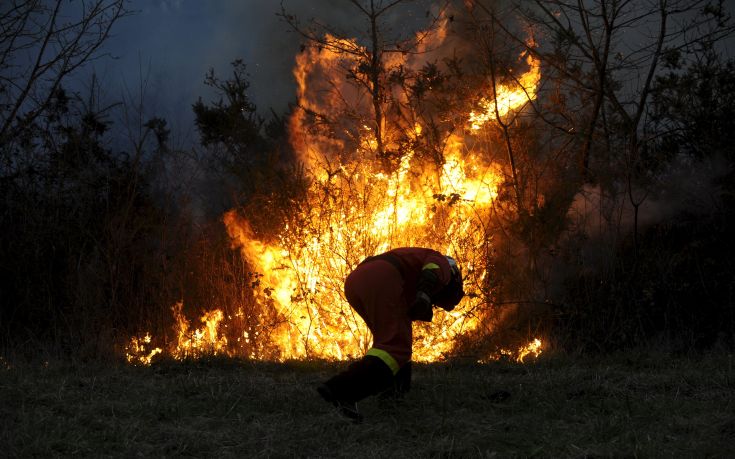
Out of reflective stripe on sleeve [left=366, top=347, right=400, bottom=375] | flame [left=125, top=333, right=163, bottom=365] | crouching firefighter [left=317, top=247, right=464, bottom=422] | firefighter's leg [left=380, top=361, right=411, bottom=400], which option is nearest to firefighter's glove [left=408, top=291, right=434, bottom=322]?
crouching firefighter [left=317, top=247, right=464, bottom=422]

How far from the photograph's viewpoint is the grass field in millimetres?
4703

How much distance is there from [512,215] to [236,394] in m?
5.16

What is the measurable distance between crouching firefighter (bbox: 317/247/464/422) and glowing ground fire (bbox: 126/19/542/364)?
11.4ft

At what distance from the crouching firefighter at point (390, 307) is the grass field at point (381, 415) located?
212 mm

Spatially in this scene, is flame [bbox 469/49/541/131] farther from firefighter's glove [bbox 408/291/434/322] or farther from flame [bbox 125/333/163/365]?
firefighter's glove [bbox 408/291/434/322]

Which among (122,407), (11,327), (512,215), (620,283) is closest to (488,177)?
(512,215)

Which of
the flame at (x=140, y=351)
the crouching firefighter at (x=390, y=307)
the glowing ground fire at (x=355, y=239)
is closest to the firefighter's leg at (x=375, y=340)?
the crouching firefighter at (x=390, y=307)

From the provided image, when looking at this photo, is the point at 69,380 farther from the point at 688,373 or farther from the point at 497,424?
the point at 688,373

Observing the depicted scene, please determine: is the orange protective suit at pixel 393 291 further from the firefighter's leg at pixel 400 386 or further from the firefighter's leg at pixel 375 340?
the firefighter's leg at pixel 400 386

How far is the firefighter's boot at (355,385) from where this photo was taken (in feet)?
17.1

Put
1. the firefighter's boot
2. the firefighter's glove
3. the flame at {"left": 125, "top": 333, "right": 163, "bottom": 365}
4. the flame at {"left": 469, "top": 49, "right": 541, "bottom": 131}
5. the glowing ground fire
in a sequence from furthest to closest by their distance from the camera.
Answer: the flame at {"left": 469, "top": 49, "right": 541, "bottom": 131} → the glowing ground fire → the flame at {"left": 125, "top": 333, "right": 163, "bottom": 365} → the firefighter's glove → the firefighter's boot

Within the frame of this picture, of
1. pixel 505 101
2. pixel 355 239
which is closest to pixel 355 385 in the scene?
pixel 355 239

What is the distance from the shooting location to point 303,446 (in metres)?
4.76

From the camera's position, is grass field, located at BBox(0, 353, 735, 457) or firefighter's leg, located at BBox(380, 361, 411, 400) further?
firefighter's leg, located at BBox(380, 361, 411, 400)
